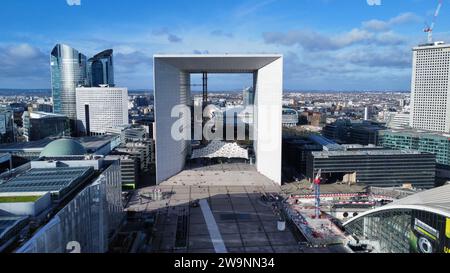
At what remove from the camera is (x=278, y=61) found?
93.6ft

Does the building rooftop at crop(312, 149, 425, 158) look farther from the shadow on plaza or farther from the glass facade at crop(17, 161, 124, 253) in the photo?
the glass facade at crop(17, 161, 124, 253)

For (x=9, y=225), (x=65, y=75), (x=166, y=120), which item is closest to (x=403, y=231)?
(x=9, y=225)

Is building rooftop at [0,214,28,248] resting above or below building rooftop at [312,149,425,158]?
above

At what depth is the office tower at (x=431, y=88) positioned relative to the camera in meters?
46.4

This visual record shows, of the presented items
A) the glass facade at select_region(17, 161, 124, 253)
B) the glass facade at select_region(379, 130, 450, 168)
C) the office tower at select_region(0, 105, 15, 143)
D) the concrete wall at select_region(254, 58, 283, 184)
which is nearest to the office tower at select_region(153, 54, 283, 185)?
the concrete wall at select_region(254, 58, 283, 184)

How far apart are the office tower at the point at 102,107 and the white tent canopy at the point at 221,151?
85.3ft

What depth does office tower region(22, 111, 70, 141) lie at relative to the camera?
5259 cm

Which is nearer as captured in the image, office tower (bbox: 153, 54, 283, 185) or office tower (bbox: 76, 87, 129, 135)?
office tower (bbox: 153, 54, 283, 185)

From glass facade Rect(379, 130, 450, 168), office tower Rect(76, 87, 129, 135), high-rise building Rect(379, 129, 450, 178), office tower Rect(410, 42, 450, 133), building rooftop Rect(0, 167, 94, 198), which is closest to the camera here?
building rooftop Rect(0, 167, 94, 198)

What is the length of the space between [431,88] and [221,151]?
102 feet

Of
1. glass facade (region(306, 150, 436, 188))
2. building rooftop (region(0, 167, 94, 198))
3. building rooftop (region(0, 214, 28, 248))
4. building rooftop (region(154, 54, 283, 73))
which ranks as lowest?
glass facade (region(306, 150, 436, 188))

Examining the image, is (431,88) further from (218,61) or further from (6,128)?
(6,128)

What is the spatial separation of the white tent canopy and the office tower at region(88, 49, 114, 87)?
4184 centimetres
